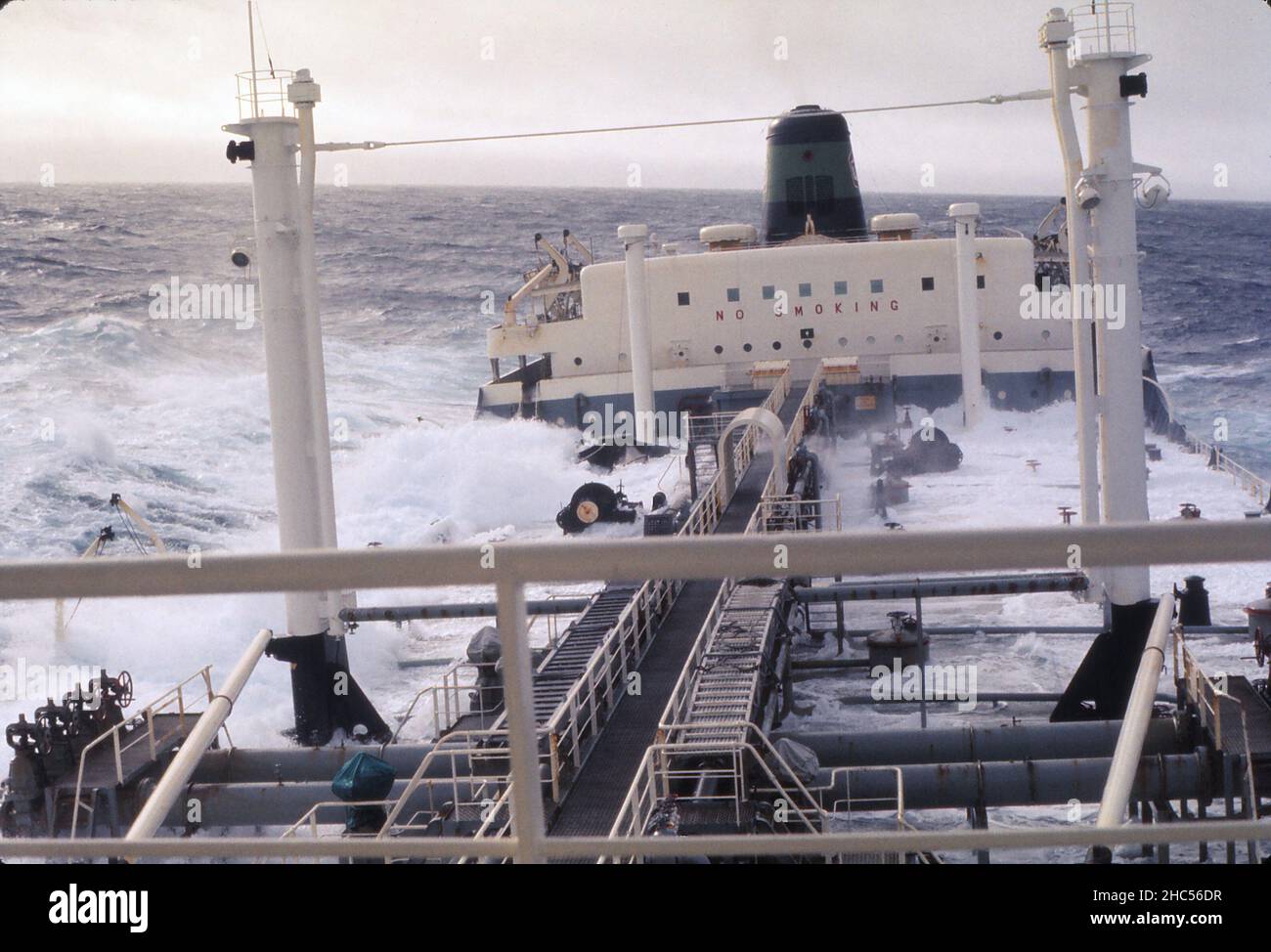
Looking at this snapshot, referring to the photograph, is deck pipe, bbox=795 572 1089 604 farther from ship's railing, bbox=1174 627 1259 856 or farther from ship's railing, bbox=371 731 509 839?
ship's railing, bbox=371 731 509 839

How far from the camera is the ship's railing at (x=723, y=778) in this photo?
776 cm

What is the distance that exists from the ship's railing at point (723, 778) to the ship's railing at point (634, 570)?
17.3 ft

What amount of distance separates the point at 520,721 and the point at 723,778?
627cm

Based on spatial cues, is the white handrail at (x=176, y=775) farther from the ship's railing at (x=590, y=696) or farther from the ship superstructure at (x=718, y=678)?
the ship's railing at (x=590, y=696)

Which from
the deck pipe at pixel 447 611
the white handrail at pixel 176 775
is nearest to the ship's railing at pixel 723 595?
the deck pipe at pixel 447 611

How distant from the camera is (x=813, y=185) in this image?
3575 centimetres

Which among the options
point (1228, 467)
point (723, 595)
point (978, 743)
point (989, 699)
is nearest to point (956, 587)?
point (989, 699)

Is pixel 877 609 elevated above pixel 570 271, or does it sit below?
below

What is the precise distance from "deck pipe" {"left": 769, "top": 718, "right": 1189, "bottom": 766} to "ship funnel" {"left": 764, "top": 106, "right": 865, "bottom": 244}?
85.7 feet

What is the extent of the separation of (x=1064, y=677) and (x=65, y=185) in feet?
363

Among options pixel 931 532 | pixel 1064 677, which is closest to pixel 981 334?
pixel 1064 677

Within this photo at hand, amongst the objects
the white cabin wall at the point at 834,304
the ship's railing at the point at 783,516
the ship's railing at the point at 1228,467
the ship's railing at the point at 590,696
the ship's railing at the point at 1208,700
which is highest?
the white cabin wall at the point at 834,304

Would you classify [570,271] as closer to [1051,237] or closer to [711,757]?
[1051,237]

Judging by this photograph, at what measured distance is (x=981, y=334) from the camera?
3186cm
